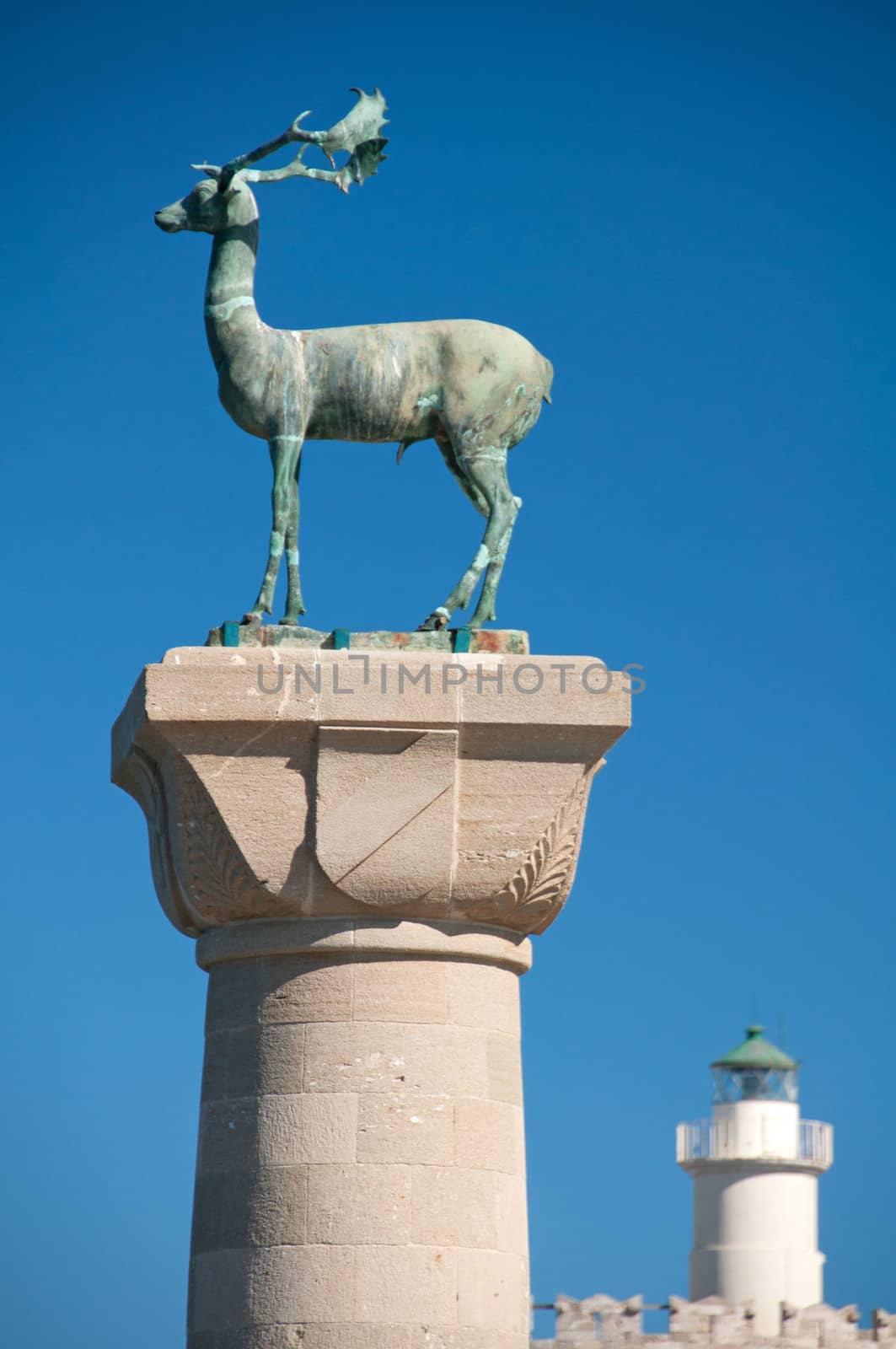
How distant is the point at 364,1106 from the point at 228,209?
465 cm

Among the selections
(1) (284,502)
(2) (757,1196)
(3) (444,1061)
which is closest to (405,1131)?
(3) (444,1061)

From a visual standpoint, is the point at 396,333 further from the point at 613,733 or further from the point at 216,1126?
the point at 216,1126

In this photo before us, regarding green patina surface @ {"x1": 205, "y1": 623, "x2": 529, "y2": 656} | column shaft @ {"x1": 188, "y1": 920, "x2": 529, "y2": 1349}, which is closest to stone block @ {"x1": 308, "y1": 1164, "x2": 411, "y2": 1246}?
column shaft @ {"x1": 188, "y1": 920, "x2": 529, "y2": 1349}

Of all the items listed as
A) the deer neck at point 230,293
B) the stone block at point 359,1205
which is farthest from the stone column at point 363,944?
the deer neck at point 230,293

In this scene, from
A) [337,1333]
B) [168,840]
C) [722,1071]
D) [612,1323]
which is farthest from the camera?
[722,1071]

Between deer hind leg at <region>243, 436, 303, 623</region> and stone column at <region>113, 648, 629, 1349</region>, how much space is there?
2.76 ft

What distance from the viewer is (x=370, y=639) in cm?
1284

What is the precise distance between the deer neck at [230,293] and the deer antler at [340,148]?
11.4 inches

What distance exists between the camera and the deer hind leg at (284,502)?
43.3 ft

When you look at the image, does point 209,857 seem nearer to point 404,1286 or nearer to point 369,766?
point 369,766

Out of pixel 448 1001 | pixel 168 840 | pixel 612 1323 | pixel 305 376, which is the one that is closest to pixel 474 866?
pixel 448 1001

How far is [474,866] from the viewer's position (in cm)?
1256

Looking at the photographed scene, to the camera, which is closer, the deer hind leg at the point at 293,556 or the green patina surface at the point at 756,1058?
the deer hind leg at the point at 293,556

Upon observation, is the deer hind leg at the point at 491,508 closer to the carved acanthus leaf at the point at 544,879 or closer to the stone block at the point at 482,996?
the carved acanthus leaf at the point at 544,879
